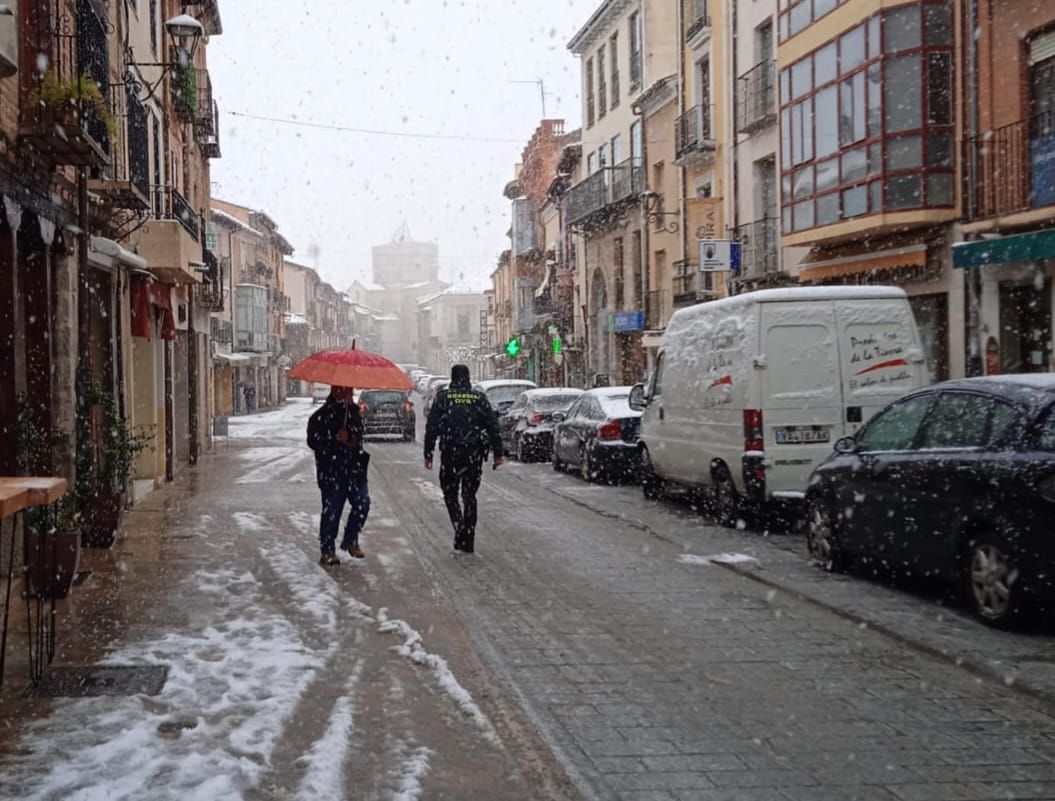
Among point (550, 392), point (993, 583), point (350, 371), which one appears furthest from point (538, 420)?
point (993, 583)

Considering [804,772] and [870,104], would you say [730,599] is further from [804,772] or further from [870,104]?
[870,104]

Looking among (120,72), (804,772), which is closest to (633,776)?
(804,772)

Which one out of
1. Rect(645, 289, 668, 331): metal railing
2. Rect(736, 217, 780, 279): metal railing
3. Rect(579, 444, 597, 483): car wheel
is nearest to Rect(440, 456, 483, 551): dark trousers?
Rect(579, 444, 597, 483): car wheel

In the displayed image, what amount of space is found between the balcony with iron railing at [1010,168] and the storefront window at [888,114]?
0.75 m

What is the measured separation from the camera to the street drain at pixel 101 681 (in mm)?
5848

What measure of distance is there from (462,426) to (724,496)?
131 inches

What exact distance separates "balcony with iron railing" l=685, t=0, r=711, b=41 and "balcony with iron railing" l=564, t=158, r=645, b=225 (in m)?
5.83

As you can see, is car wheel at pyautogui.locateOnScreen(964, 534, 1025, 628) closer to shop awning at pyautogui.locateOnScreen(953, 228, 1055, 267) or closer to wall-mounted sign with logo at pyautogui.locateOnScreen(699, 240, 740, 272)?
shop awning at pyautogui.locateOnScreen(953, 228, 1055, 267)

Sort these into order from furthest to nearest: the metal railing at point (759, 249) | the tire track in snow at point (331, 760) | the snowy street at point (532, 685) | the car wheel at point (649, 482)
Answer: the metal railing at point (759, 249), the car wheel at point (649, 482), the snowy street at point (532, 685), the tire track in snow at point (331, 760)

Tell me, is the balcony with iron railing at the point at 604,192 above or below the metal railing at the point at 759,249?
above

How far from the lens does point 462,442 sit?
35.2ft

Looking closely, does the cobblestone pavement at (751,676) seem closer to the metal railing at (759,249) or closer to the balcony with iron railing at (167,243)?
the balcony with iron railing at (167,243)

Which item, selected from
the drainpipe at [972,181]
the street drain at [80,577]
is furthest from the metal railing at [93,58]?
the drainpipe at [972,181]

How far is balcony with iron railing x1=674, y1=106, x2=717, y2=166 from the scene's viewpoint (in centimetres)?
2872
